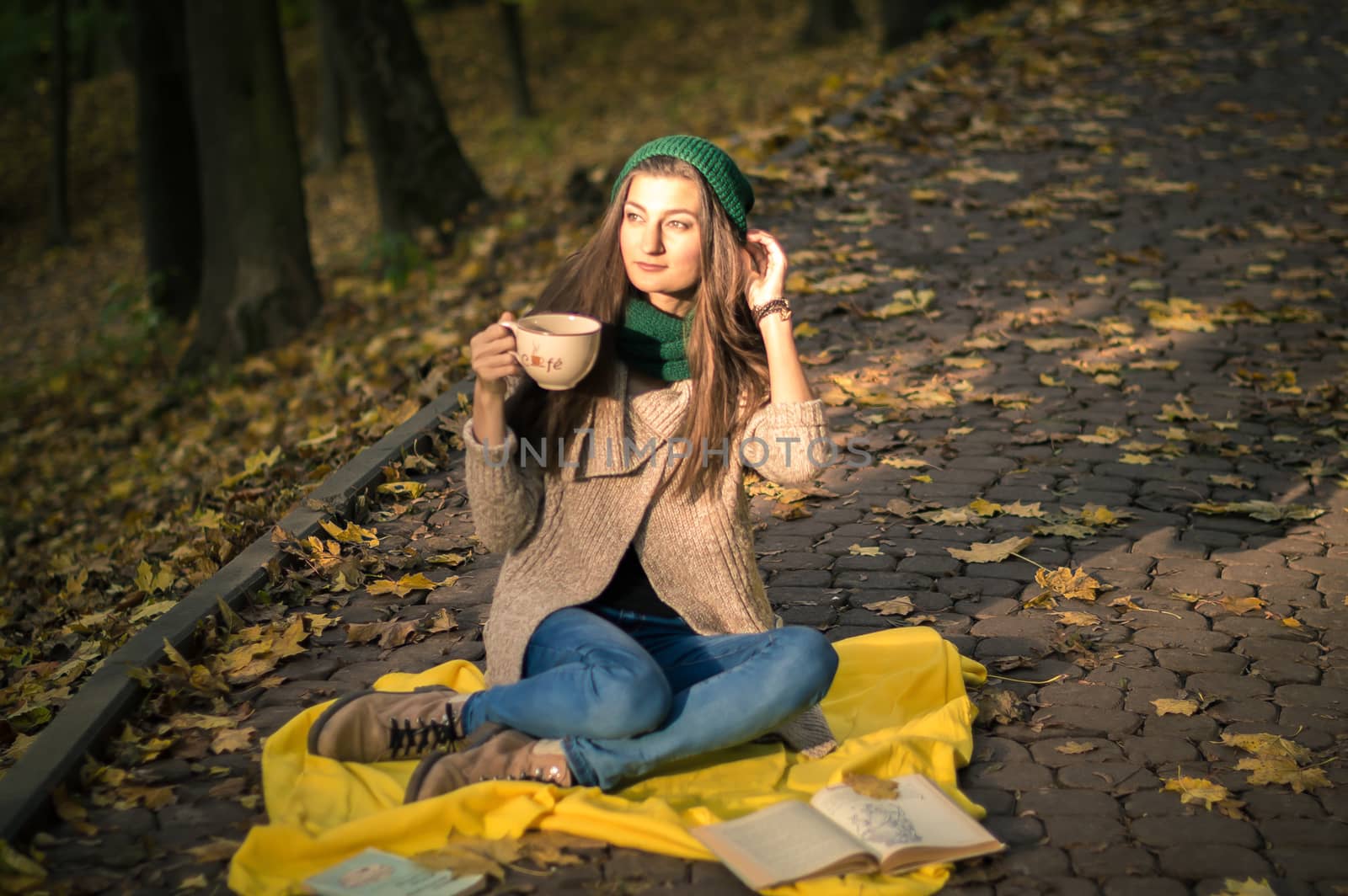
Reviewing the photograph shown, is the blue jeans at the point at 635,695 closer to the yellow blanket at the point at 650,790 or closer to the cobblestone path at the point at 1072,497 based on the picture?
the yellow blanket at the point at 650,790

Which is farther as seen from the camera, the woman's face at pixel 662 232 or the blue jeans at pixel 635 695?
the woman's face at pixel 662 232

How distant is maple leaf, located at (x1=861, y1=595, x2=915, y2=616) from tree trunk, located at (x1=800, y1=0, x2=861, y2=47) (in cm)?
1851

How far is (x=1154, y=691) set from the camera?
3707 mm

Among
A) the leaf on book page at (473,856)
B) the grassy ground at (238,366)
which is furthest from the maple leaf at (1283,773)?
the grassy ground at (238,366)

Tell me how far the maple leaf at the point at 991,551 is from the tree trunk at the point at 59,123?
822 inches

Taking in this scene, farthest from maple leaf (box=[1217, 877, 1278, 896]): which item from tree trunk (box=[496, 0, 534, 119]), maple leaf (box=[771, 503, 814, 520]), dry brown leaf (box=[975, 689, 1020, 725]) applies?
tree trunk (box=[496, 0, 534, 119])

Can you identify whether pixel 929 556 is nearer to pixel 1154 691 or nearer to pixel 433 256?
pixel 1154 691

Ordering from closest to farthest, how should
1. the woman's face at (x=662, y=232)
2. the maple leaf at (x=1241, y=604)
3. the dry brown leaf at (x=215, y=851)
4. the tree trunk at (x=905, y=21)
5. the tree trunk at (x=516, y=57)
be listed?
the dry brown leaf at (x=215, y=851) < the woman's face at (x=662, y=232) < the maple leaf at (x=1241, y=604) < the tree trunk at (x=905, y=21) < the tree trunk at (x=516, y=57)

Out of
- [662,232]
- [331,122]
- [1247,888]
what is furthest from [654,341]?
[331,122]

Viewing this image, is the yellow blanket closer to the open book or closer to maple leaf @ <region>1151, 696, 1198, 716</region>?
the open book

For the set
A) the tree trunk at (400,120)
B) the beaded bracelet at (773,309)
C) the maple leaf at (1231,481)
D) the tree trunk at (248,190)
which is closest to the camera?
the beaded bracelet at (773,309)

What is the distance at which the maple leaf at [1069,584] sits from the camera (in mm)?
4352

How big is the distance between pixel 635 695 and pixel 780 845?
458mm

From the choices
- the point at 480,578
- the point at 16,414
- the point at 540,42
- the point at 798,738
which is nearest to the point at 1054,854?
the point at 798,738
